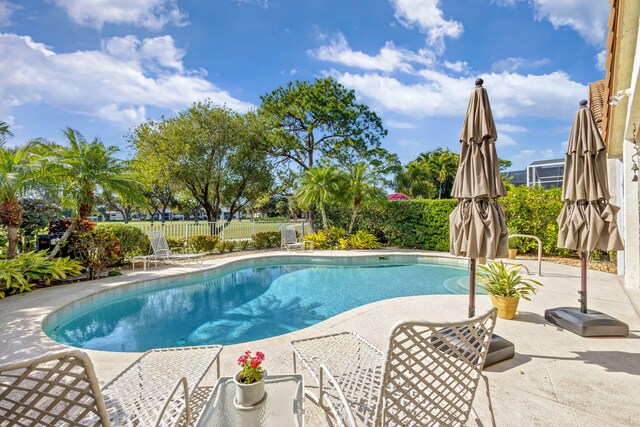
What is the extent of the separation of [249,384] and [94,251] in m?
8.07

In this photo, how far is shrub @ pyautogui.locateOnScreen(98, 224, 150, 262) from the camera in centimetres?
940

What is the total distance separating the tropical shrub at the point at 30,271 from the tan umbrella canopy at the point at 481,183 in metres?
8.14

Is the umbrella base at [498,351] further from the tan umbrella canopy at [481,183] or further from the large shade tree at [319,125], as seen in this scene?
the large shade tree at [319,125]

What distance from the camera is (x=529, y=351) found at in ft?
11.2

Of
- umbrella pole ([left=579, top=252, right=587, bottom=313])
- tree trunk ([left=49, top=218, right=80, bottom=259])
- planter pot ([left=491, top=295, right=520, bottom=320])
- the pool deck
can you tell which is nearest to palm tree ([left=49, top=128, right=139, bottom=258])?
tree trunk ([left=49, top=218, right=80, bottom=259])

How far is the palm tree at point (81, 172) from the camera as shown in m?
7.55

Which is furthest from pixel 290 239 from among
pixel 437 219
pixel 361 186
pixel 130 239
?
pixel 437 219

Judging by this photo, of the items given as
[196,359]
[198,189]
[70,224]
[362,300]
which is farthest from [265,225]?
[196,359]

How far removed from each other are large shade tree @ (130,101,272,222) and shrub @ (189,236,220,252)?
5.81 meters

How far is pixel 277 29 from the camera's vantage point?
10469 millimetres

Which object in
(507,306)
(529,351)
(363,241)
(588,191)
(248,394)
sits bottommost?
(529,351)

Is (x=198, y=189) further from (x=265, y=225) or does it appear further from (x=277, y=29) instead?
(x=277, y=29)

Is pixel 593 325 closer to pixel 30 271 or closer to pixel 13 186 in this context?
pixel 30 271

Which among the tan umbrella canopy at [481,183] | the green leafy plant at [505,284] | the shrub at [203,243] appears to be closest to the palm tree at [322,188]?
the shrub at [203,243]
